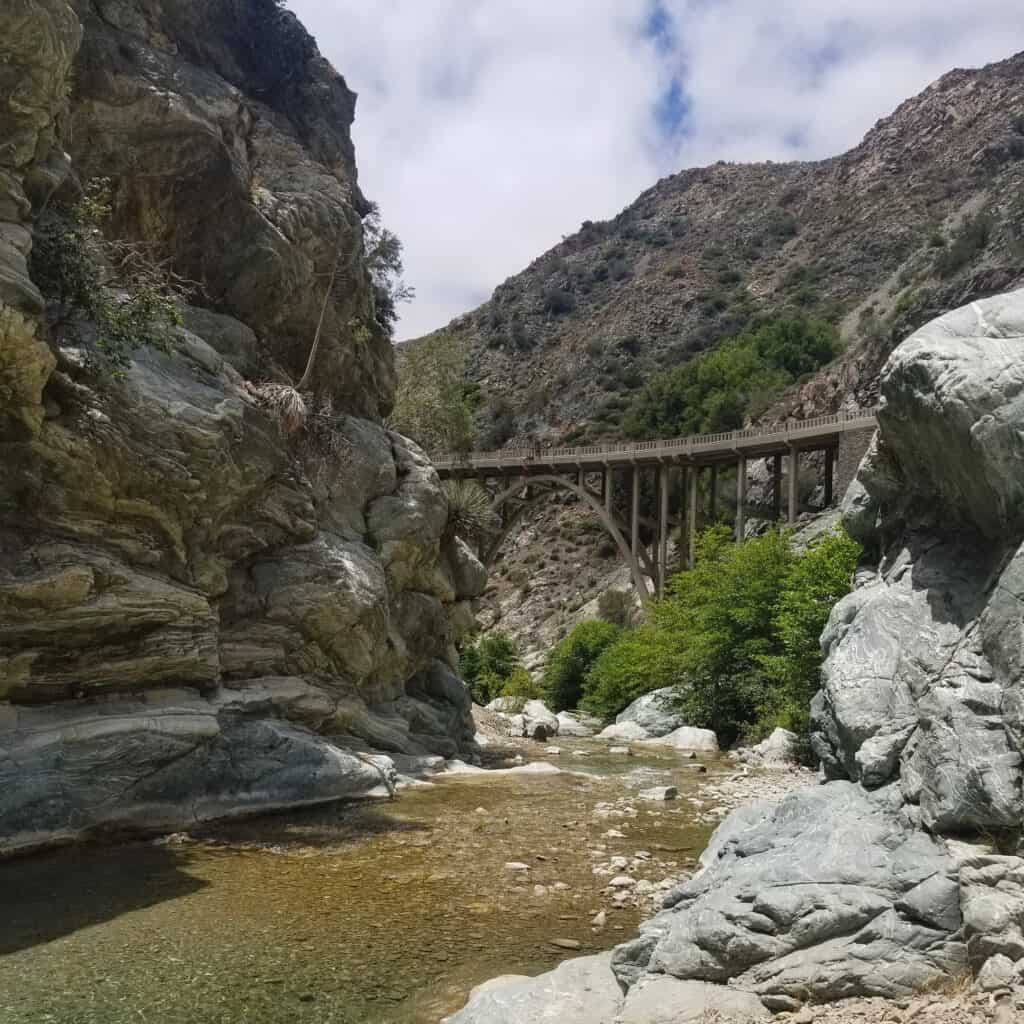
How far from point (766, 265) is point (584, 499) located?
4562cm

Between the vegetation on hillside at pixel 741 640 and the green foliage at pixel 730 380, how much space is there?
25.4 meters

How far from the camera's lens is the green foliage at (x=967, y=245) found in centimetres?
4675

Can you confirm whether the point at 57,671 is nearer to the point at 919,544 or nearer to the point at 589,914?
the point at 589,914

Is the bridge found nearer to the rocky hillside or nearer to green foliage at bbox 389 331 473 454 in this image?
green foliage at bbox 389 331 473 454

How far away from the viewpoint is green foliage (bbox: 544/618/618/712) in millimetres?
32938

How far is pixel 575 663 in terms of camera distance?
3334 centimetres

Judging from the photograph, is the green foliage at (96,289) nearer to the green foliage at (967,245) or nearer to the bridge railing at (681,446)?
the bridge railing at (681,446)

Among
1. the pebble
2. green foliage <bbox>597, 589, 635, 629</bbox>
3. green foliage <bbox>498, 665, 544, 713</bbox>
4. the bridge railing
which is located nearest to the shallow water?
the pebble

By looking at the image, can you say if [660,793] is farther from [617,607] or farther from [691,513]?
[617,607]

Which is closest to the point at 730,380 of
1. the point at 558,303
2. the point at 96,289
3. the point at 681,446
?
the point at 681,446

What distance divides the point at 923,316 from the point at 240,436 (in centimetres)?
3893

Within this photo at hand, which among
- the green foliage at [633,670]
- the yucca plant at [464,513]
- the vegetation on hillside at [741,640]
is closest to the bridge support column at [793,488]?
the vegetation on hillside at [741,640]

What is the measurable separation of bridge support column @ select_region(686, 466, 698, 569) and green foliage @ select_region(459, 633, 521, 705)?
875 centimetres

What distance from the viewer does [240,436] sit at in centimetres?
1320
